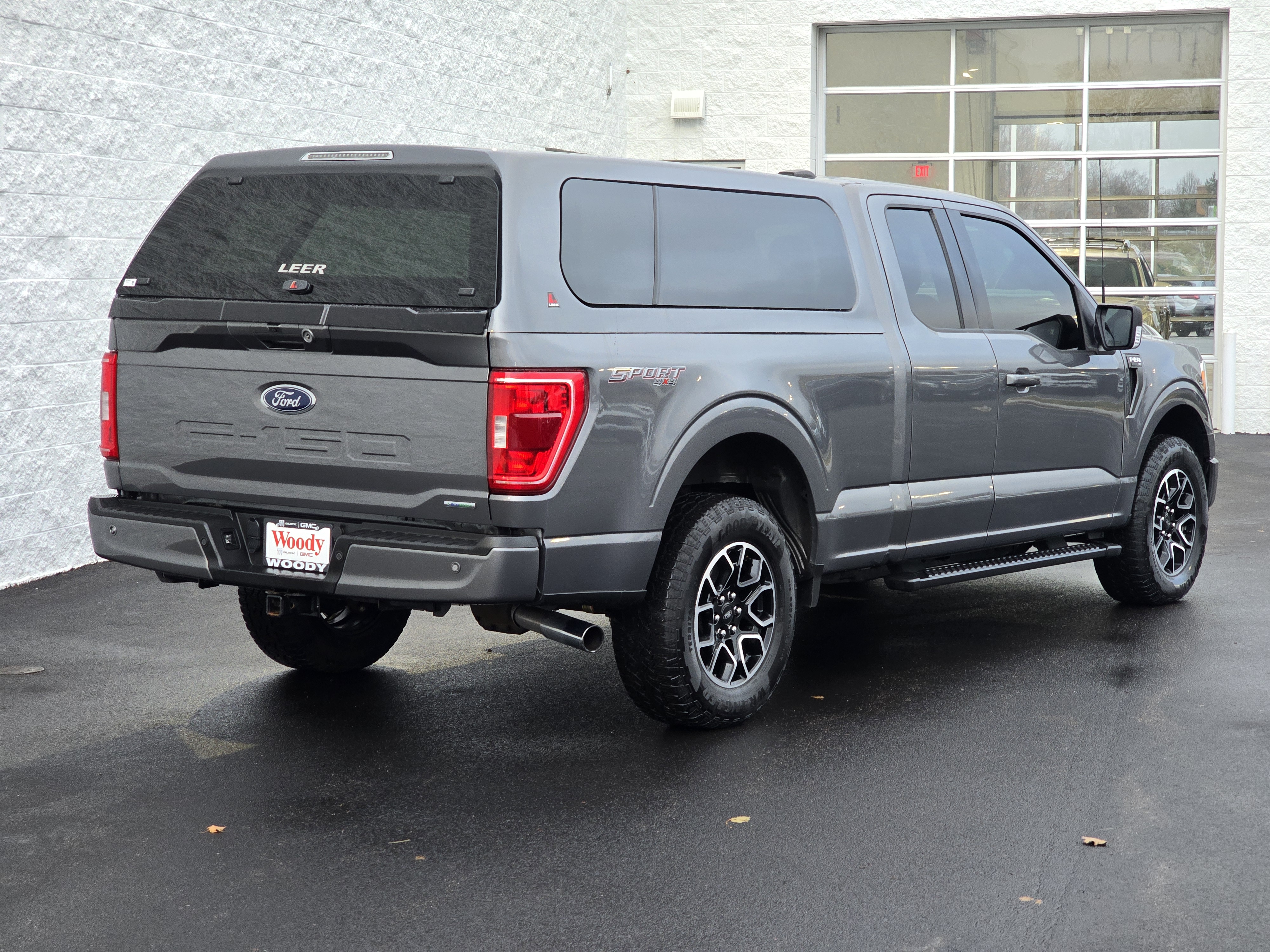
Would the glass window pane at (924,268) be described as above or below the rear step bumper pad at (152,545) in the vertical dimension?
above

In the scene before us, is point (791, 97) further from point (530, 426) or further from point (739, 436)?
point (530, 426)

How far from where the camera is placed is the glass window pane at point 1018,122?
54.3ft

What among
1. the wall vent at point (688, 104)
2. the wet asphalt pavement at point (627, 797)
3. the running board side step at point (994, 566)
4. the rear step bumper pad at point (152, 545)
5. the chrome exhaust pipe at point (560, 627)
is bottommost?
the wet asphalt pavement at point (627, 797)

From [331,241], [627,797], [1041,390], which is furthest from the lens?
[1041,390]

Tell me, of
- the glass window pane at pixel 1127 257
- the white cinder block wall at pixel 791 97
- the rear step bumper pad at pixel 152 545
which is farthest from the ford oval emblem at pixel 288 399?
the glass window pane at pixel 1127 257

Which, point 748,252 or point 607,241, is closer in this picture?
point 607,241

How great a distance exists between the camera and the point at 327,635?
6.19 m

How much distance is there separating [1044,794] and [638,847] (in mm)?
1361

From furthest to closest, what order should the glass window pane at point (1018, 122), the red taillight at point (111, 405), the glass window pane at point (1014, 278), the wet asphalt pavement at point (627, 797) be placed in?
1. the glass window pane at point (1018, 122)
2. the glass window pane at point (1014, 278)
3. the red taillight at point (111, 405)
4. the wet asphalt pavement at point (627, 797)

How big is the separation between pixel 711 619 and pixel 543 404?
1.20 metres

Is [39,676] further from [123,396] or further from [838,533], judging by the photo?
[838,533]

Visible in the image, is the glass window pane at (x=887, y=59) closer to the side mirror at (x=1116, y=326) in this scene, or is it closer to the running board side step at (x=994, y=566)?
the side mirror at (x=1116, y=326)

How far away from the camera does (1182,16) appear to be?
1611 centimetres

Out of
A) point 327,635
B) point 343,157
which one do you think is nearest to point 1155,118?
point 327,635
